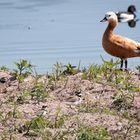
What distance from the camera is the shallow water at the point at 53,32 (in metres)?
10.9

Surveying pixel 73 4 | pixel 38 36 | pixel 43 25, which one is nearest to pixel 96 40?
pixel 38 36

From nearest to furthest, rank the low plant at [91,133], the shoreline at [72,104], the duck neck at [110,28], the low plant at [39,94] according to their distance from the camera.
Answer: the low plant at [91,133]
the shoreline at [72,104]
the low plant at [39,94]
the duck neck at [110,28]

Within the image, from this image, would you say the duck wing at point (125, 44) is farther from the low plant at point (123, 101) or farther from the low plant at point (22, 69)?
the low plant at point (123, 101)

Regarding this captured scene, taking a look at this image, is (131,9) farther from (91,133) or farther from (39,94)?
(91,133)

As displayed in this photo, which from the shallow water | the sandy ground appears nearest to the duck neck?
the shallow water

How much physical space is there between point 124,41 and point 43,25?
24.7 ft

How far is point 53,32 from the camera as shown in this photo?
1446 cm

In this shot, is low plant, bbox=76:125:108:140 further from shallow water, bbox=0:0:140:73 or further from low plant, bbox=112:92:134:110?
shallow water, bbox=0:0:140:73

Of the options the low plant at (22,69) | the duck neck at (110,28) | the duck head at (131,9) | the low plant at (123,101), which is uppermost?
the duck neck at (110,28)

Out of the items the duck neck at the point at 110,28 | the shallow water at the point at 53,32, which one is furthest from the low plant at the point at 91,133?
the duck neck at the point at 110,28

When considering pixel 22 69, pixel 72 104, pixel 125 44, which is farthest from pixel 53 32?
pixel 72 104

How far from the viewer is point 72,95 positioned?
643 cm

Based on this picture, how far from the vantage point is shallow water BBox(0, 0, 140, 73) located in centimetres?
1091

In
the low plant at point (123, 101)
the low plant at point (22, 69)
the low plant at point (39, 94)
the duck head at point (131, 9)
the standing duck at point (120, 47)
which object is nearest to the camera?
the low plant at point (123, 101)
